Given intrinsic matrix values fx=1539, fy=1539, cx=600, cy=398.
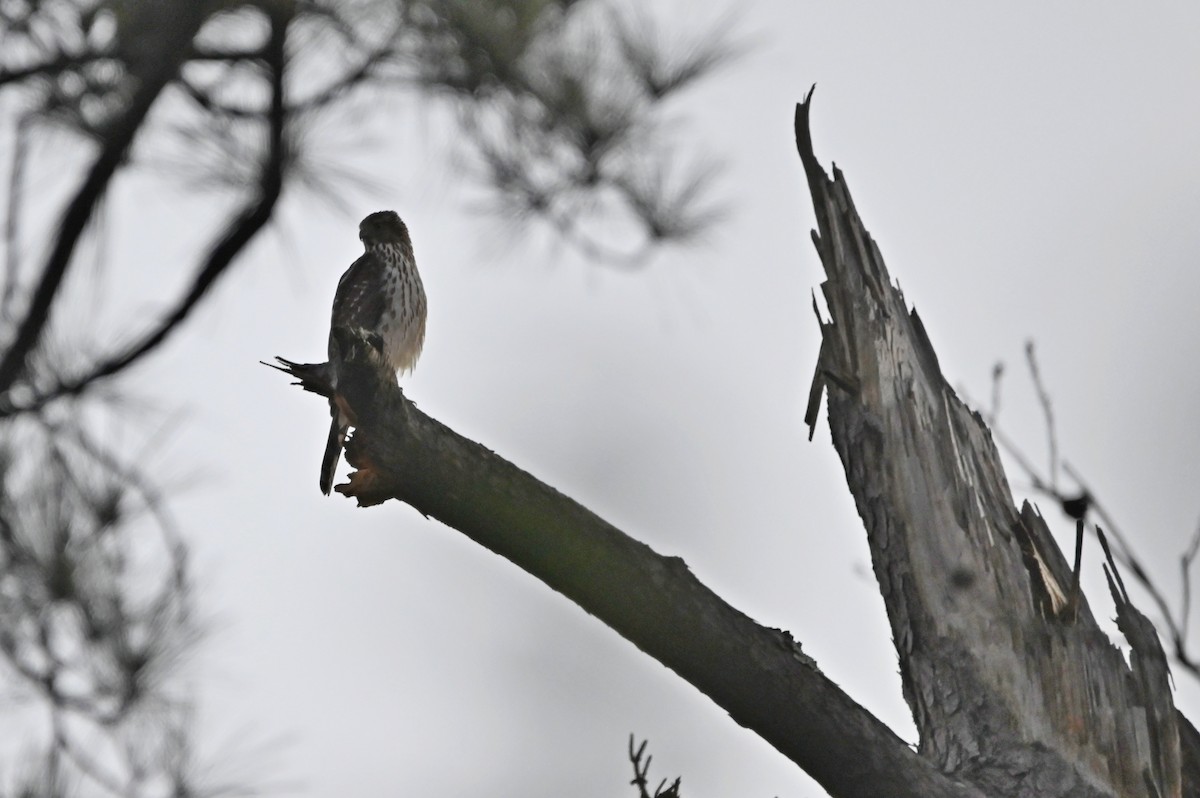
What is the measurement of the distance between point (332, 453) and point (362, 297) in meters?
0.92

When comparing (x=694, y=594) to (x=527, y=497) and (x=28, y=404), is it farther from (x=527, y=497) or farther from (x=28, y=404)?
(x=28, y=404)

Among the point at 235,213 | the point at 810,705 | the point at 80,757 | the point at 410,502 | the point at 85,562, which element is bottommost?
the point at 810,705

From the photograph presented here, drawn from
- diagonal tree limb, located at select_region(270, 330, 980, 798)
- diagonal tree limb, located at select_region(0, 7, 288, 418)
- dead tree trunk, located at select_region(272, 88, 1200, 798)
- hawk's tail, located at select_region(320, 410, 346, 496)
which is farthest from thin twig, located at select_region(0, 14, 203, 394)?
diagonal tree limb, located at select_region(270, 330, 980, 798)

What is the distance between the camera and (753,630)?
237cm

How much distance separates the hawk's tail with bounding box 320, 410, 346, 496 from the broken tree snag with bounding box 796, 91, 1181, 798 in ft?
4.39

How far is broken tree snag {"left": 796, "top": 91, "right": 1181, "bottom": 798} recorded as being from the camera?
2594 millimetres

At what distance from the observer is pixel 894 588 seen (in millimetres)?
2791

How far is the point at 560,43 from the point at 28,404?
1935mm

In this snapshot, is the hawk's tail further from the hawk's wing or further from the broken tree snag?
the broken tree snag

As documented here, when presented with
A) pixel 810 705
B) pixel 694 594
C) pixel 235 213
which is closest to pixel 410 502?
Answer: pixel 694 594

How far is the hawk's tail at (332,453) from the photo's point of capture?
376 cm

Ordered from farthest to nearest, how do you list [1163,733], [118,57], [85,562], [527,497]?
[85,562] → [118,57] → [1163,733] → [527,497]

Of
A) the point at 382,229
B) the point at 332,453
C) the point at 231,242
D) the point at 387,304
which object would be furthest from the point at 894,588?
the point at 382,229

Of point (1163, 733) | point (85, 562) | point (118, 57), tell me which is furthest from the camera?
point (85, 562)
